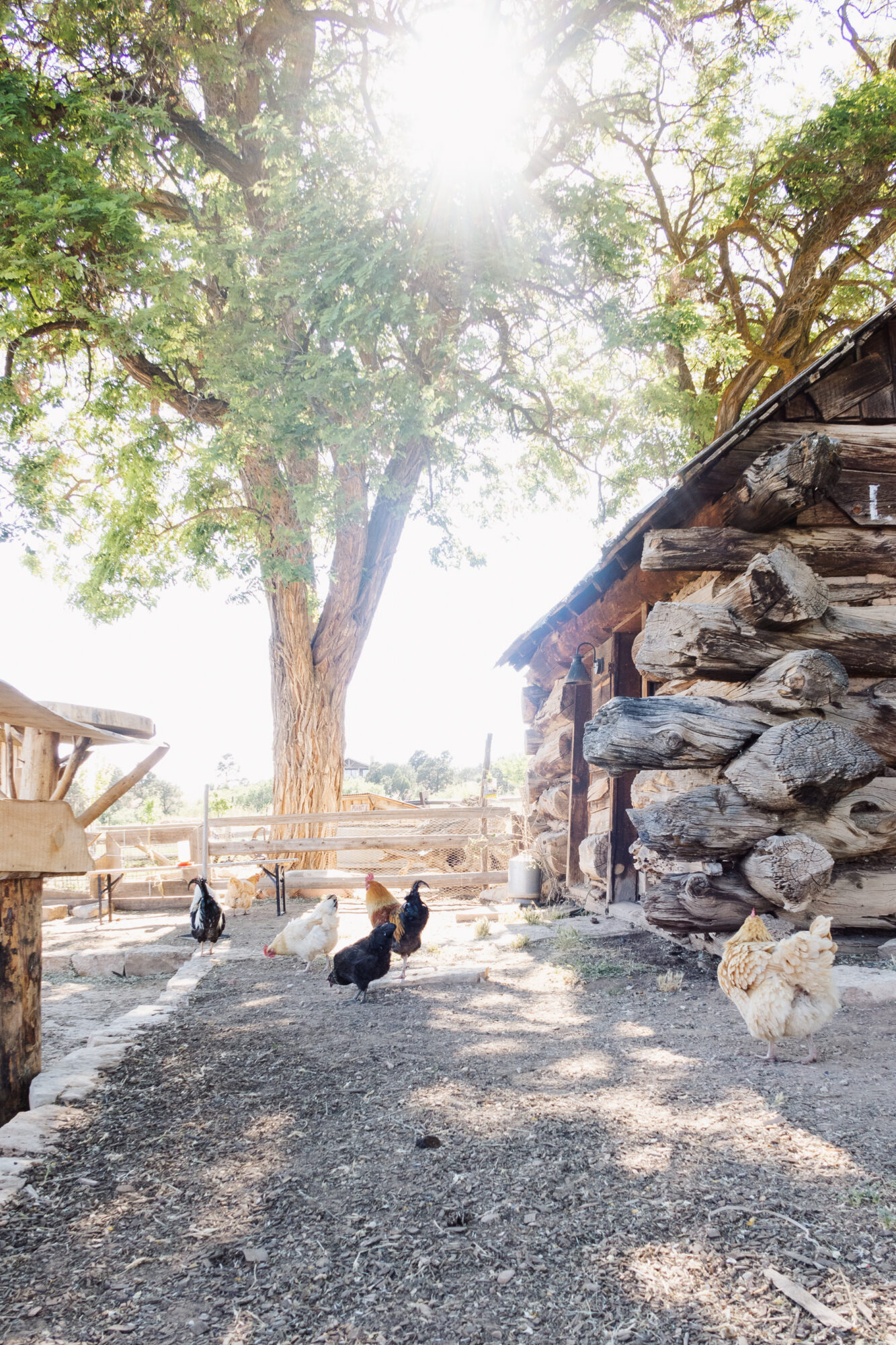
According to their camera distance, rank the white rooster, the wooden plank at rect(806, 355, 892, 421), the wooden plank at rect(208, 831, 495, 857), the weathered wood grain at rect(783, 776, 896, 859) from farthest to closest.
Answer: the wooden plank at rect(208, 831, 495, 857) < the white rooster < the wooden plank at rect(806, 355, 892, 421) < the weathered wood grain at rect(783, 776, 896, 859)

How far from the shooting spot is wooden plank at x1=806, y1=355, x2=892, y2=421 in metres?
6.28

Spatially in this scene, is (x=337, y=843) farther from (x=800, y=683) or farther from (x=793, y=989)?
(x=793, y=989)

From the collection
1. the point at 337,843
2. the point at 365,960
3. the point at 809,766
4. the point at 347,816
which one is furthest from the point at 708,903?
the point at 347,816

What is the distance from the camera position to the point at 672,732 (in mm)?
5379

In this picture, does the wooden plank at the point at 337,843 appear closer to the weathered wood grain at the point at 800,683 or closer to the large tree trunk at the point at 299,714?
the large tree trunk at the point at 299,714

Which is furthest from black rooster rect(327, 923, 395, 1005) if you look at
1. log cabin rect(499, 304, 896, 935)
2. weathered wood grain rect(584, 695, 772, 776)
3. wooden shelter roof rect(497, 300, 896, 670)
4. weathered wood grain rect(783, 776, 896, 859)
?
wooden shelter roof rect(497, 300, 896, 670)

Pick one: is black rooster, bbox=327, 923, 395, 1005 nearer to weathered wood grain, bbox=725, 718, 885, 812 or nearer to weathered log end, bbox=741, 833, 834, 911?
weathered log end, bbox=741, 833, 834, 911

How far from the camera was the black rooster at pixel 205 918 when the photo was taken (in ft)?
27.1

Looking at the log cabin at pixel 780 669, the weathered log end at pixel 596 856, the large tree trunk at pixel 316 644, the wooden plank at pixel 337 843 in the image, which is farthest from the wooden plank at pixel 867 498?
the wooden plank at pixel 337 843

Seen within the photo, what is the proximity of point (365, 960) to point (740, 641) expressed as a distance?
3616mm

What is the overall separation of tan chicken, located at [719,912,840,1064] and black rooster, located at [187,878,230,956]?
5734mm

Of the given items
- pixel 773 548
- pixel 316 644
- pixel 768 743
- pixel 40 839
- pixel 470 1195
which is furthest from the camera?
pixel 316 644

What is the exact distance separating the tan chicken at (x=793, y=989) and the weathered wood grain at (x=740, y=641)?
6.47ft

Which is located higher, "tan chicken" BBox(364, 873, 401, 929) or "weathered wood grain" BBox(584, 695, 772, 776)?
"weathered wood grain" BBox(584, 695, 772, 776)
